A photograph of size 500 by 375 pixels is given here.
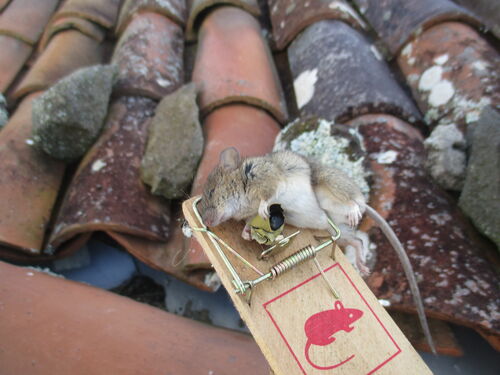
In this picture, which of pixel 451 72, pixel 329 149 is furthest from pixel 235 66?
pixel 451 72

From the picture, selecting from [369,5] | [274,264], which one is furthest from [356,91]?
[274,264]

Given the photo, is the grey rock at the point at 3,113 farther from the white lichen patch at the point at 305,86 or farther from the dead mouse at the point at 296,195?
the white lichen patch at the point at 305,86

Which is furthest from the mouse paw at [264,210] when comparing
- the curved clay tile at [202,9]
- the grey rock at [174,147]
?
the curved clay tile at [202,9]

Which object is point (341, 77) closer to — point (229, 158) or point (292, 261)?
point (229, 158)

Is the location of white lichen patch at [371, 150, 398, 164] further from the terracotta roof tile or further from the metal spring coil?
the terracotta roof tile

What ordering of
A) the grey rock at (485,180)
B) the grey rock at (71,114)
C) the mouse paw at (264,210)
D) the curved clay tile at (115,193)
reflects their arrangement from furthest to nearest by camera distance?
the grey rock at (71,114) → the curved clay tile at (115,193) → the grey rock at (485,180) → the mouse paw at (264,210)
